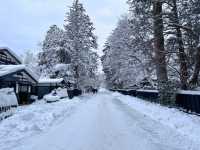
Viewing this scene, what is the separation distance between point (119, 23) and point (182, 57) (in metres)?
35.1

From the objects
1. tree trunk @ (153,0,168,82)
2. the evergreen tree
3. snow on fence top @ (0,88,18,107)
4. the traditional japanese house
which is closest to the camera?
snow on fence top @ (0,88,18,107)

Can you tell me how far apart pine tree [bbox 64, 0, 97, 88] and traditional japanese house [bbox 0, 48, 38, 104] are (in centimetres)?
1161

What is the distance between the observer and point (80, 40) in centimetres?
4681

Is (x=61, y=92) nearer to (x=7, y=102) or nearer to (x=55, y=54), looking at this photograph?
(x=55, y=54)

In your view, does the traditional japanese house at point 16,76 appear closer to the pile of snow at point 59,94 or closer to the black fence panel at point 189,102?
the pile of snow at point 59,94

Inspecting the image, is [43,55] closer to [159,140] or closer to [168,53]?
[168,53]

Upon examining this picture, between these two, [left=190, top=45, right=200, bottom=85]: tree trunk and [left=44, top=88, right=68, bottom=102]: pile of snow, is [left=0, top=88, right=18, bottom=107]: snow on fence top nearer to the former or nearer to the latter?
[left=44, top=88, right=68, bottom=102]: pile of snow

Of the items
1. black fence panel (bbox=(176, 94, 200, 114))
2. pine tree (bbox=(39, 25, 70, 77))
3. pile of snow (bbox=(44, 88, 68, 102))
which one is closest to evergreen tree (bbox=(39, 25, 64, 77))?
pine tree (bbox=(39, 25, 70, 77))

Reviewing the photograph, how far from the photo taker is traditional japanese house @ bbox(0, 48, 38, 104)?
26406 millimetres

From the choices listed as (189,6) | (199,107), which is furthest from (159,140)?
(189,6)

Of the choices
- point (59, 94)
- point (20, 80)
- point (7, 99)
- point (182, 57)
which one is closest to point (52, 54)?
point (59, 94)

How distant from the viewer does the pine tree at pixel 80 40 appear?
45125mm

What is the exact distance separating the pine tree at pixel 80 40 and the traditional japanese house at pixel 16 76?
A: 1161 cm

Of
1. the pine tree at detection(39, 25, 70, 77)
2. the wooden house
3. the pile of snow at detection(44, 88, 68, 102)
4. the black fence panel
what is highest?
the pine tree at detection(39, 25, 70, 77)
